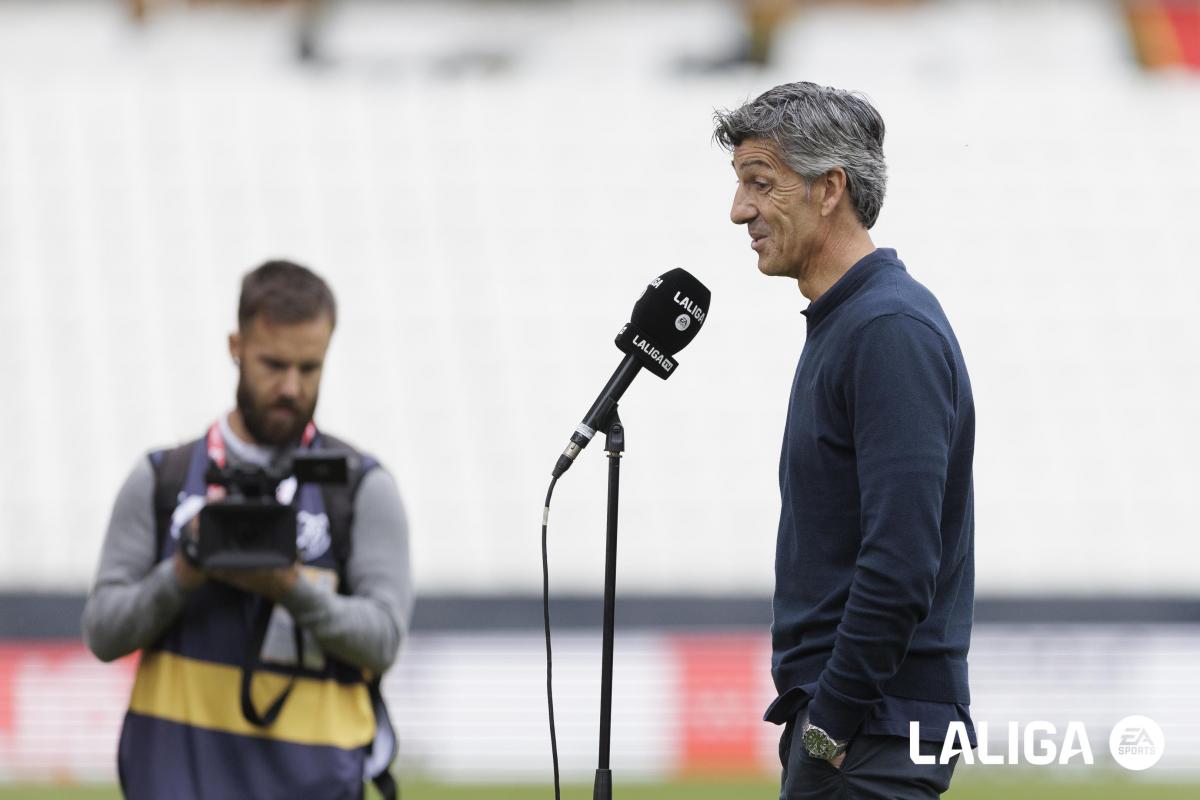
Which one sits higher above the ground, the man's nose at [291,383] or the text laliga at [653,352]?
the text laliga at [653,352]

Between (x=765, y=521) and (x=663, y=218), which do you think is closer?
(x=765, y=521)

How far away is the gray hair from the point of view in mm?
2746

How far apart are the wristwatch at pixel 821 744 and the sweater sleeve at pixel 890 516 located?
0.04ft

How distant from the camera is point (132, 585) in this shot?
10.6 ft

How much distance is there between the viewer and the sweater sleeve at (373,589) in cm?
316

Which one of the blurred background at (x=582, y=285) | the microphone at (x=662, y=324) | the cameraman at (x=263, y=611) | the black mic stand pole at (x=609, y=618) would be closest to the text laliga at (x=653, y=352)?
the microphone at (x=662, y=324)

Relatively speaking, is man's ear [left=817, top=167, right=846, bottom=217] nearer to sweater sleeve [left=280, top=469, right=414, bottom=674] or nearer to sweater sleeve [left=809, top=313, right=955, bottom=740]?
sweater sleeve [left=809, top=313, right=955, bottom=740]

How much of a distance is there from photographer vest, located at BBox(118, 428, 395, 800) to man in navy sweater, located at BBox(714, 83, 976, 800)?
939mm

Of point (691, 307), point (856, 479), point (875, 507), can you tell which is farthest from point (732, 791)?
point (875, 507)

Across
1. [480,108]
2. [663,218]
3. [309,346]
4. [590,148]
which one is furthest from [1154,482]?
[309,346]

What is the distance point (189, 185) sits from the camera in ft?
48.6

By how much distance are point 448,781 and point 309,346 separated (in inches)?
283

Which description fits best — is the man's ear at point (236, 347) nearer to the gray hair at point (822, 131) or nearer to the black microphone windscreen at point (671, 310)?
the black microphone windscreen at point (671, 310)

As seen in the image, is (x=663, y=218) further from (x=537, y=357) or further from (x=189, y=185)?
(x=189, y=185)
